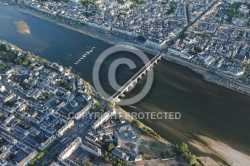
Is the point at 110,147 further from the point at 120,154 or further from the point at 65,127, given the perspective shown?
the point at 65,127

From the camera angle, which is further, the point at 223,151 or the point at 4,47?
the point at 4,47

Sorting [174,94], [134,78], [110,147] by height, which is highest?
[134,78]

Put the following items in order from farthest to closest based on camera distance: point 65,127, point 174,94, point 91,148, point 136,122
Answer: point 174,94 < point 136,122 < point 65,127 < point 91,148

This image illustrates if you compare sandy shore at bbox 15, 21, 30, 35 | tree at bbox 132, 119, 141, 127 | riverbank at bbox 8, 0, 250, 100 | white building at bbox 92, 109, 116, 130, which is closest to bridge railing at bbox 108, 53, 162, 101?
riverbank at bbox 8, 0, 250, 100

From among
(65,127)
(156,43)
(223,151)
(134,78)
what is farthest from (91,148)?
(156,43)

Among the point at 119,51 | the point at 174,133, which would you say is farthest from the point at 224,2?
the point at 174,133

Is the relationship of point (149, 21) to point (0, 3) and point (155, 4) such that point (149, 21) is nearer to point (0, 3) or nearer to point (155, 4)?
point (155, 4)

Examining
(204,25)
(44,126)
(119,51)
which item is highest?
(204,25)
